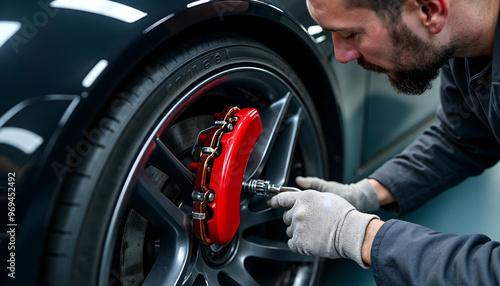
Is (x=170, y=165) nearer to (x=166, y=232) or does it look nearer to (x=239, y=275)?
(x=166, y=232)

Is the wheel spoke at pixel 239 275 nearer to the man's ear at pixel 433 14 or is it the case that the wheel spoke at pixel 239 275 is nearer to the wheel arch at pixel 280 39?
the wheel arch at pixel 280 39

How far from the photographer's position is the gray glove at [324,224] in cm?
105

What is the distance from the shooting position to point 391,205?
4.97 ft

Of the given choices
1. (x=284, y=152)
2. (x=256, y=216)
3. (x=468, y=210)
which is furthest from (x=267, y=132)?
(x=468, y=210)

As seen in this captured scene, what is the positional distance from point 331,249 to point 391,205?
0.52 meters

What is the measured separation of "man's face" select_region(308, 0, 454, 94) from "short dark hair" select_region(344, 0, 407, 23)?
0.04 feet

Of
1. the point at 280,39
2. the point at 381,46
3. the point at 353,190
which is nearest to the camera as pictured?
the point at 381,46

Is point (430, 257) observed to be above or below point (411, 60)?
below

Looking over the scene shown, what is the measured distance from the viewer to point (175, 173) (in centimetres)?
93

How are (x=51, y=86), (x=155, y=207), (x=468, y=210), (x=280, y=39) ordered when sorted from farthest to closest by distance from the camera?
(x=468, y=210)
(x=280, y=39)
(x=155, y=207)
(x=51, y=86)

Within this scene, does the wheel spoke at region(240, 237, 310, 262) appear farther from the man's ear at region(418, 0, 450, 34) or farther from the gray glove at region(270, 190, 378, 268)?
the man's ear at region(418, 0, 450, 34)

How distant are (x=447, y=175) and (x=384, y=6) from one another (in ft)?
2.36

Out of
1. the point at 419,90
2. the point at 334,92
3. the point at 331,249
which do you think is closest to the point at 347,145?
the point at 334,92

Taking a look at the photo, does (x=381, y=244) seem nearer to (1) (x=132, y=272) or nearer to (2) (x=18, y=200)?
(1) (x=132, y=272)
